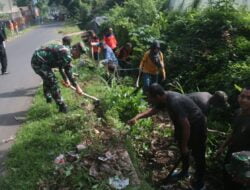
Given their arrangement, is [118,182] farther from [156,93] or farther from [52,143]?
[52,143]

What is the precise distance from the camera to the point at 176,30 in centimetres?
1324

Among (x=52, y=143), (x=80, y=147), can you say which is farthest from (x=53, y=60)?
(x=80, y=147)

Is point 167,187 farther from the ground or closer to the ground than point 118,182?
closer to the ground

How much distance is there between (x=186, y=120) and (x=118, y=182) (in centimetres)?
122

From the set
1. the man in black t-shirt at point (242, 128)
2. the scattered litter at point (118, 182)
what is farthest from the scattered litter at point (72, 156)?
the man in black t-shirt at point (242, 128)

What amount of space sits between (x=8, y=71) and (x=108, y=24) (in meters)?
8.25

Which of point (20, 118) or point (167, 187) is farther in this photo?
point (20, 118)

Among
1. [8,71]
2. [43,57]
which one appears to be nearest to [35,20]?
[8,71]

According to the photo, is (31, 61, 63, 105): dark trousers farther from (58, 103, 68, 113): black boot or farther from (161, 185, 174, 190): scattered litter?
(161, 185, 174, 190): scattered litter

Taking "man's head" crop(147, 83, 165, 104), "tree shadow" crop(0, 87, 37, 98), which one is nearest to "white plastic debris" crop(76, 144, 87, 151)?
"man's head" crop(147, 83, 165, 104)

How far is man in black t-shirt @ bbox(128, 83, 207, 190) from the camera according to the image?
514 centimetres

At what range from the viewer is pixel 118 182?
4.92 meters

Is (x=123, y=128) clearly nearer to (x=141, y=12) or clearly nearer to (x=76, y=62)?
(x=76, y=62)

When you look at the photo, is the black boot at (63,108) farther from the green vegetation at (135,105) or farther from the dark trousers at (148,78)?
the dark trousers at (148,78)
